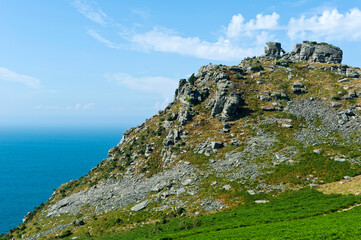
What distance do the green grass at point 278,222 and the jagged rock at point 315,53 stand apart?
84.8m

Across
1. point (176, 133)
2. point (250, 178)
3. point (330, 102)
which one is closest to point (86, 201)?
point (176, 133)

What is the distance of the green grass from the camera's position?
2192 centimetres

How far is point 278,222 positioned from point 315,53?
99.0 metres

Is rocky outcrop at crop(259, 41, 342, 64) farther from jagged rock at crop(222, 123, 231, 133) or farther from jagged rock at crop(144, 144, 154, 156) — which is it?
jagged rock at crop(144, 144, 154, 156)

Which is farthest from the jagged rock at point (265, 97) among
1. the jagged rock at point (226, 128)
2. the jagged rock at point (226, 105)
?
the jagged rock at point (226, 128)

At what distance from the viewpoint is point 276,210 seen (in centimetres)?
3219

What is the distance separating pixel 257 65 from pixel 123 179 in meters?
76.5

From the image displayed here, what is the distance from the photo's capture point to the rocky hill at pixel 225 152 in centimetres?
4247

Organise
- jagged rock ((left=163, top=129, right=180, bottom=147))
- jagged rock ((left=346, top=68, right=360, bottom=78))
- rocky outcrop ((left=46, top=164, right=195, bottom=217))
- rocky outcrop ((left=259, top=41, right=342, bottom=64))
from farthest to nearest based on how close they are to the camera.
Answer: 1. rocky outcrop ((left=259, top=41, right=342, bottom=64))
2. jagged rock ((left=346, top=68, right=360, bottom=78))
3. jagged rock ((left=163, top=129, right=180, bottom=147))
4. rocky outcrop ((left=46, top=164, right=195, bottom=217))

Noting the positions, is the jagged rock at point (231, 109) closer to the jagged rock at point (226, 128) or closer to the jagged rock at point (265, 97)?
the jagged rock at point (226, 128)

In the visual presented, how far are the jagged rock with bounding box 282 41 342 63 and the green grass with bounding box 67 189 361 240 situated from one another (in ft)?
278

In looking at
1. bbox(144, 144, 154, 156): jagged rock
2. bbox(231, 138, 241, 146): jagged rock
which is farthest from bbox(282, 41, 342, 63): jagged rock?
bbox(144, 144, 154, 156): jagged rock

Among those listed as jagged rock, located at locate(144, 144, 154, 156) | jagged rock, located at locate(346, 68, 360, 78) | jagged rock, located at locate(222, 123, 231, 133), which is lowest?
jagged rock, located at locate(144, 144, 154, 156)

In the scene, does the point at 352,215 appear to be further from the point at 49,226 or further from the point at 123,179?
the point at 49,226
